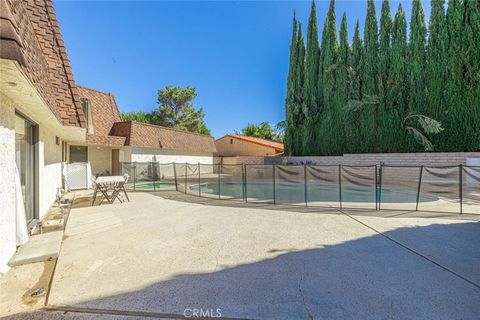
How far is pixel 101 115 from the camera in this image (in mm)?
16219

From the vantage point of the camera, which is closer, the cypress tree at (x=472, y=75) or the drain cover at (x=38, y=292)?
the drain cover at (x=38, y=292)

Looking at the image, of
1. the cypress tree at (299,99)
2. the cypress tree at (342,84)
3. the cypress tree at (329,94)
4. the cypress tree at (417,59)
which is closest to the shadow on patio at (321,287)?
the cypress tree at (417,59)

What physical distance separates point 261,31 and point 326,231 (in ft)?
54.2

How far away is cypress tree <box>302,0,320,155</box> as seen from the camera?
20156mm

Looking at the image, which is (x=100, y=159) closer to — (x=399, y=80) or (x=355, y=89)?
(x=355, y=89)

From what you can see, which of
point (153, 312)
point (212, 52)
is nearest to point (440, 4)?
point (212, 52)

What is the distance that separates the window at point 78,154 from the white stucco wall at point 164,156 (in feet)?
8.35

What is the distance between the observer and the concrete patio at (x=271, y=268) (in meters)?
2.47

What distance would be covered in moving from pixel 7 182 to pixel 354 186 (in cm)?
1100

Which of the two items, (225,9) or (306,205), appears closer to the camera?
(306,205)

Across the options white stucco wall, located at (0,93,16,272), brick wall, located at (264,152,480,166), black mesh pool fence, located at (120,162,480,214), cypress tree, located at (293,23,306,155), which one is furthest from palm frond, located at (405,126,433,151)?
white stucco wall, located at (0,93,16,272)

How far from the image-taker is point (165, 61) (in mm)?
20984

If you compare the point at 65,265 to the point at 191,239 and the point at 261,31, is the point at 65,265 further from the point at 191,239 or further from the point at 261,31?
the point at 261,31

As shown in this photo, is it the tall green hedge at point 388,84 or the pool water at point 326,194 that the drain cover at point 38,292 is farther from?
the tall green hedge at point 388,84
